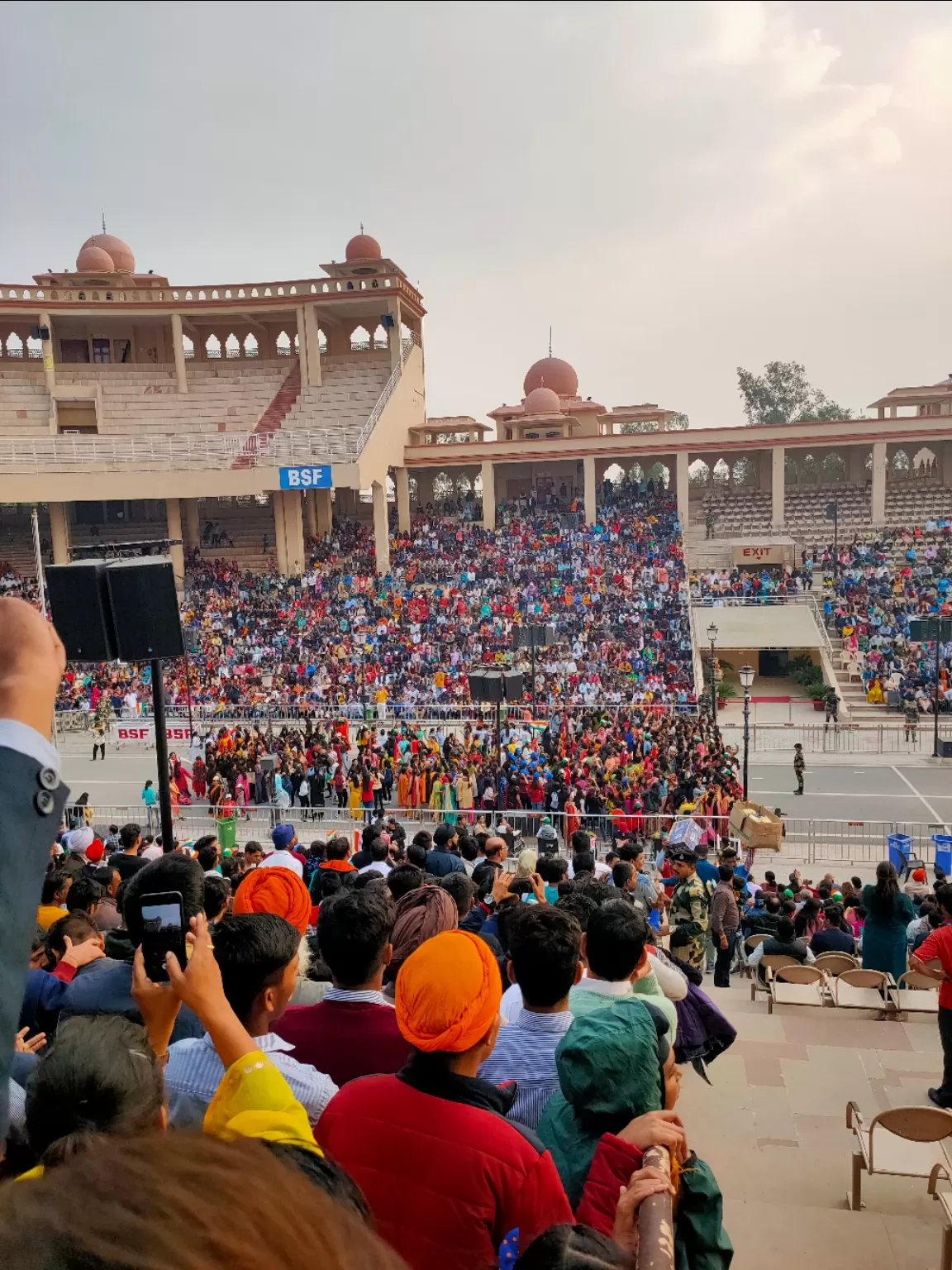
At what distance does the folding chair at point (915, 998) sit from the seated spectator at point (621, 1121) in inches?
221

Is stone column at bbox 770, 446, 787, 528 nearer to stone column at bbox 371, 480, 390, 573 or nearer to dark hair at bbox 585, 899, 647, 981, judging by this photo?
stone column at bbox 371, 480, 390, 573

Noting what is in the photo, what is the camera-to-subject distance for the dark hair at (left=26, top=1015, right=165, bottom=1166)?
198cm

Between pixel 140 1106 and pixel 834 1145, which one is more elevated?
pixel 140 1106

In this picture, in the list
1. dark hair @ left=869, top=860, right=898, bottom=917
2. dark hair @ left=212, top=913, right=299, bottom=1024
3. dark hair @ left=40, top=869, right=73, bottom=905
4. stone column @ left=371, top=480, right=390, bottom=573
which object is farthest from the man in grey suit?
stone column @ left=371, top=480, right=390, bottom=573

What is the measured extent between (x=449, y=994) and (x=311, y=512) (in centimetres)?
3579

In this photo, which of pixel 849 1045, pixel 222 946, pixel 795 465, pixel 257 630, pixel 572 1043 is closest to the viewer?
pixel 572 1043

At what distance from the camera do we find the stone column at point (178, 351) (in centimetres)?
3566

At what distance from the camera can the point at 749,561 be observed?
108 ft

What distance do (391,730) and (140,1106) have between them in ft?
62.0

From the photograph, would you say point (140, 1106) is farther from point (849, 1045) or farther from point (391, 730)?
point (391, 730)

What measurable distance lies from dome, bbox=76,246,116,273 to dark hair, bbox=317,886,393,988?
4230 cm

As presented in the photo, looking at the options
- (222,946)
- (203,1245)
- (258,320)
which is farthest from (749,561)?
(203,1245)

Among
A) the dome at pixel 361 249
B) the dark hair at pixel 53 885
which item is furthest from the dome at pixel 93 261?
the dark hair at pixel 53 885

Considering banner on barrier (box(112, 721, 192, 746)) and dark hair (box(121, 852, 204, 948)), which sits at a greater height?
dark hair (box(121, 852, 204, 948))
